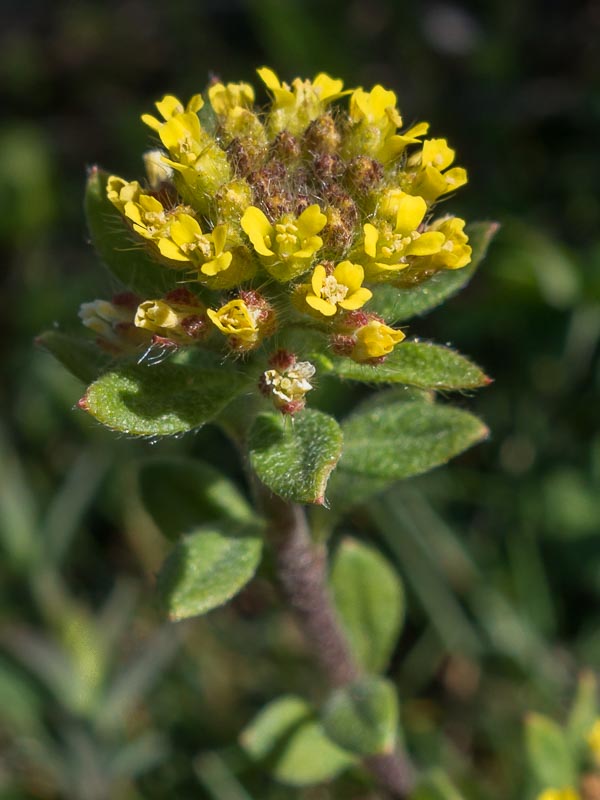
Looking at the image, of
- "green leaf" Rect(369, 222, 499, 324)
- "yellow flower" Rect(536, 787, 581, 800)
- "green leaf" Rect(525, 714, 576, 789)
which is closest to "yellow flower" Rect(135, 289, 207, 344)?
"green leaf" Rect(369, 222, 499, 324)

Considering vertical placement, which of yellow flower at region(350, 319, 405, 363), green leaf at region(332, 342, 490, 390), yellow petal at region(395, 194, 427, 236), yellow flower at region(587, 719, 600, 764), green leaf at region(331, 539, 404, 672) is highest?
yellow petal at region(395, 194, 427, 236)

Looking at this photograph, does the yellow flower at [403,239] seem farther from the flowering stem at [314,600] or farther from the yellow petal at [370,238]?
the flowering stem at [314,600]

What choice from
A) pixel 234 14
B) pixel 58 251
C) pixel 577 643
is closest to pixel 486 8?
pixel 234 14

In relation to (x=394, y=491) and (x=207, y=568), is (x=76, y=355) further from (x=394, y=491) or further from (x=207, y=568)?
(x=394, y=491)

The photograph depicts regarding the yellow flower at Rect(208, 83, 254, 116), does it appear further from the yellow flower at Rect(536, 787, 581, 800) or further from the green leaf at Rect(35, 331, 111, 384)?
the yellow flower at Rect(536, 787, 581, 800)

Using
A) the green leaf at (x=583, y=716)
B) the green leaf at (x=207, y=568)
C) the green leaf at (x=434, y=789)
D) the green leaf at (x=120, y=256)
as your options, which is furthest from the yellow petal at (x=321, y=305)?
the green leaf at (x=583, y=716)

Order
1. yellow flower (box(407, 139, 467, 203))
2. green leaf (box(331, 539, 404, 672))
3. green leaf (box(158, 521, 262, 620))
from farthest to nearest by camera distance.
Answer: green leaf (box(331, 539, 404, 672)) < green leaf (box(158, 521, 262, 620)) < yellow flower (box(407, 139, 467, 203))
